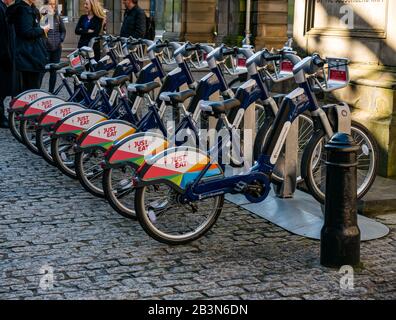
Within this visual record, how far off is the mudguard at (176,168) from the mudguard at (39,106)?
11.3 feet

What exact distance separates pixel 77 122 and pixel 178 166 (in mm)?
2239

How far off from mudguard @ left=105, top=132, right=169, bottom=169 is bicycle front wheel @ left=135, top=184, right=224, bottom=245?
0.88ft

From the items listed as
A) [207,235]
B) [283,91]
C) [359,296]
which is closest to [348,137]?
[359,296]

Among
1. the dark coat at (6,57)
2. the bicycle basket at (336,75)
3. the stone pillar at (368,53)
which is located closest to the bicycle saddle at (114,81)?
the bicycle basket at (336,75)

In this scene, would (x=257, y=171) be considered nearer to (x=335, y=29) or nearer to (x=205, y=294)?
(x=205, y=294)

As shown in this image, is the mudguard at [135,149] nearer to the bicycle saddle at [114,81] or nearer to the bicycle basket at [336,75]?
the bicycle basket at [336,75]

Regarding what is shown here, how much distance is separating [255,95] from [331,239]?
191cm

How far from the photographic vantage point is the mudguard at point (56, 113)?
27.8ft

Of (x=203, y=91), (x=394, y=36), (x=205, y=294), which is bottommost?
(x=205, y=294)

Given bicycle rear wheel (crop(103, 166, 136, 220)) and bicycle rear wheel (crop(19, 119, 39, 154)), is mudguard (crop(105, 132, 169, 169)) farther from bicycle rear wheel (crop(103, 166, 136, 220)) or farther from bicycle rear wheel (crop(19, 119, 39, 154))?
bicycle rear wheel (crop(19, 119, 39, 154))

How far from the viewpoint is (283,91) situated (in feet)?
34.4

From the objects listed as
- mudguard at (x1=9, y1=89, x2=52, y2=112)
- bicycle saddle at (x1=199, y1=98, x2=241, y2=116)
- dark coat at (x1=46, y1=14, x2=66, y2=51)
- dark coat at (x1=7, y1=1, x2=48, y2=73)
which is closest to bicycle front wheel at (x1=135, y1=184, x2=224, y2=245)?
bicycle saddle at (x1=199, y1=98, x2=241, y2=116)

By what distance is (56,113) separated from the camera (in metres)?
8.49

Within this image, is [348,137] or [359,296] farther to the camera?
[348,137]
